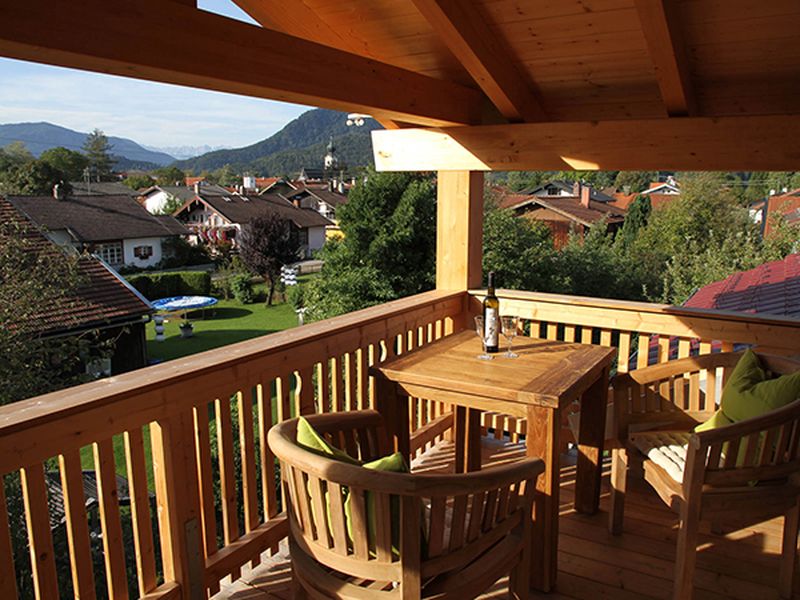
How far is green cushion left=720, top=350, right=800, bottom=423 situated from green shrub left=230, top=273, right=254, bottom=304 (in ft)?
78.1

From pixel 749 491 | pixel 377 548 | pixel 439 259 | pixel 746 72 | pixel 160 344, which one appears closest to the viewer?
pixel 377 548

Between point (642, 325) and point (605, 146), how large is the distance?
994mm

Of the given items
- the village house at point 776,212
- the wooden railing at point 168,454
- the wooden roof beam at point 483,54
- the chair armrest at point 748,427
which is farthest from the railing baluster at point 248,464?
the village house at point 776,212

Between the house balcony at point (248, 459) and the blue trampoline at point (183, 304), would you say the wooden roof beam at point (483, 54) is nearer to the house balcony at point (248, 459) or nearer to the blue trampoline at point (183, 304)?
the house balcony at point (248, 459)

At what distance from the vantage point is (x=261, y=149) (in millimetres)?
76312

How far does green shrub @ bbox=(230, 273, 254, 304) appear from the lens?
25.2m

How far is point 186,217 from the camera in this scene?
35562mm

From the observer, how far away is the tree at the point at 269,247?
24688mm

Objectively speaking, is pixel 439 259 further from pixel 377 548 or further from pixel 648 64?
pixel 377 548

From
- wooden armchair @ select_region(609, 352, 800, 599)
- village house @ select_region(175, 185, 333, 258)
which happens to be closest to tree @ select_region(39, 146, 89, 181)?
village house @ select_region(175, 185, 333, 258)

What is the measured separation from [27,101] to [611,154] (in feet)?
206

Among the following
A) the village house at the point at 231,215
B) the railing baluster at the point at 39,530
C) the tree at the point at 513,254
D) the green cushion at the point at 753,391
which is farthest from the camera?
the village house at the point at 231,215

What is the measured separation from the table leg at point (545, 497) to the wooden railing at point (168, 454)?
0.98m

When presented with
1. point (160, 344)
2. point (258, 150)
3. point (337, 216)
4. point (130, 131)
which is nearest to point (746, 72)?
point (337, 216)
